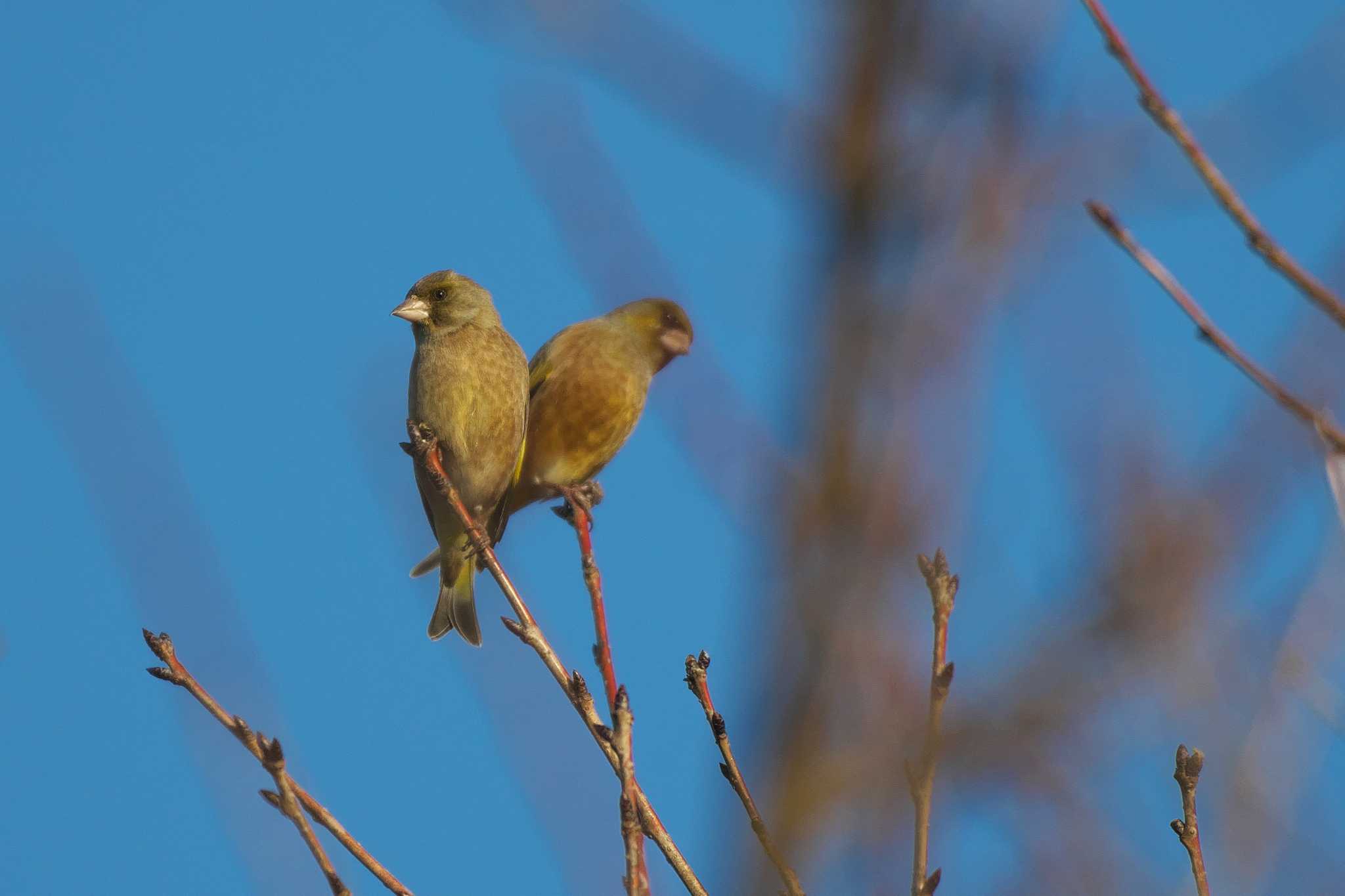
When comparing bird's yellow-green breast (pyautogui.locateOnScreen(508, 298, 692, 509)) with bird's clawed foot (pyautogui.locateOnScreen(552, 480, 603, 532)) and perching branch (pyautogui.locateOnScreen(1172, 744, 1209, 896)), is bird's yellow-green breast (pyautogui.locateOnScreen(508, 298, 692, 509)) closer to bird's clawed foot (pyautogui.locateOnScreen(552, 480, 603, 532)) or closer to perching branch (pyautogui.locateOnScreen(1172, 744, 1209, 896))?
bird's clawed foot (pyautogui.locateOnScreen(552, 480, 603, 532))

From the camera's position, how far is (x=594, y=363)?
636cm

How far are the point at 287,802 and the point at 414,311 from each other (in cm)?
379

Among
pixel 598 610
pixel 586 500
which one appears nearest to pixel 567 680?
pixel 598 610

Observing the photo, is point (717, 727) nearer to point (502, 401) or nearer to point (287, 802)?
point (287, 802)

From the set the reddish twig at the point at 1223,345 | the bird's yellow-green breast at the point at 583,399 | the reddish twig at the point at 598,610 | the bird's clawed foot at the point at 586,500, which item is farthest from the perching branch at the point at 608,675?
the bird's yellow-green breast at the point at 583,399

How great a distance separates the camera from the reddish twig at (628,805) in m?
2.30

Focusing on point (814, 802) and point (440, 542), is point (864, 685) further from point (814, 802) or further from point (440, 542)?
point (440, 542)

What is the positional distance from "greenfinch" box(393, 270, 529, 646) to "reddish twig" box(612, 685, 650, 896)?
321 centimetres

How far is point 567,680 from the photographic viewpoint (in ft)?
9.73

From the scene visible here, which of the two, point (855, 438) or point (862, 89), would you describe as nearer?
point (855, 438)

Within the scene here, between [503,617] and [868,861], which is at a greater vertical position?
[503,617]

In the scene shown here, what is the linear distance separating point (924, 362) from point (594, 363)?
4524 mm

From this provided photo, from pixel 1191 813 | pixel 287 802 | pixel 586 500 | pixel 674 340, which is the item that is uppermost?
pixel 674 340

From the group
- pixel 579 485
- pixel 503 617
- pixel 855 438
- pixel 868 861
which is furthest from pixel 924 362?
pixel 579 485
